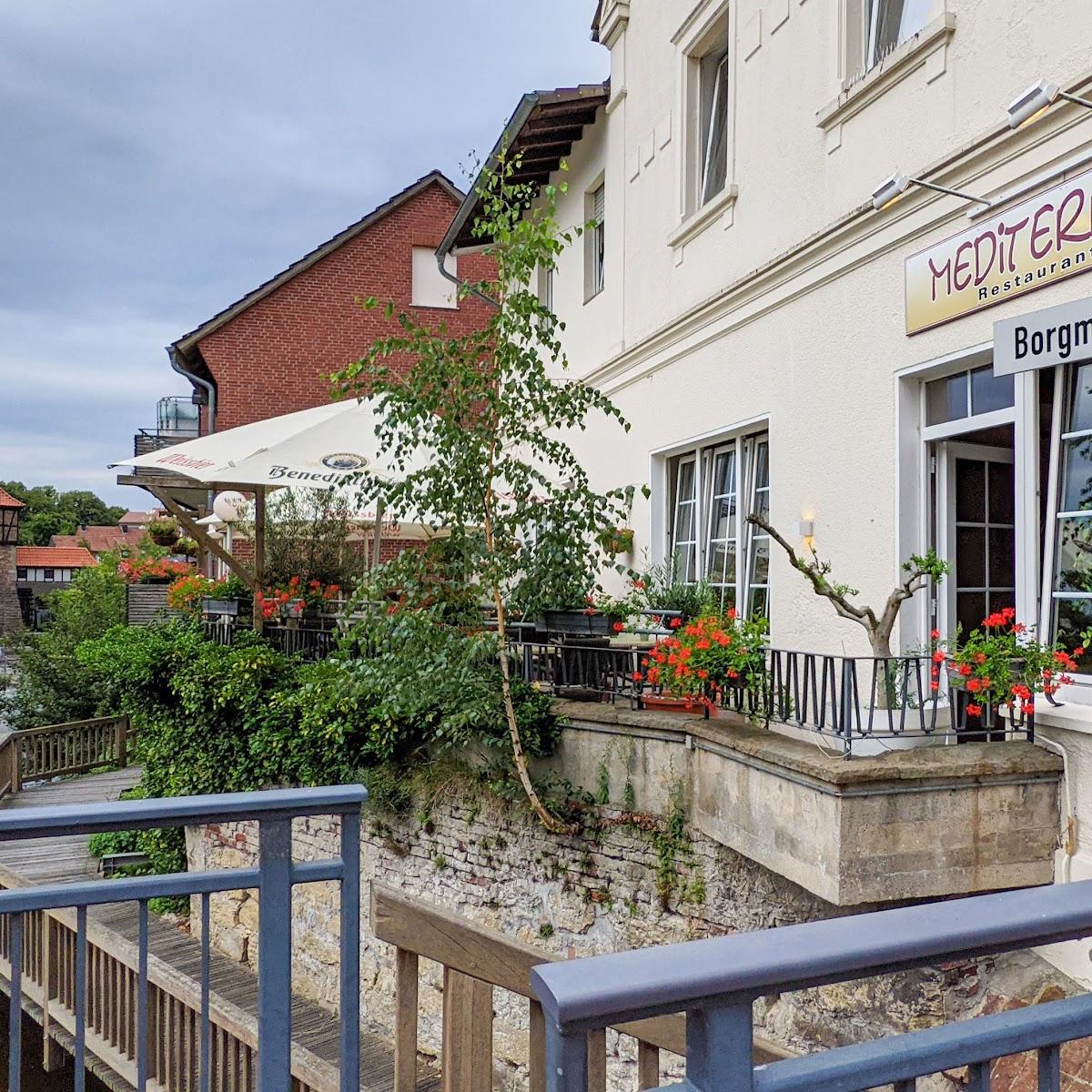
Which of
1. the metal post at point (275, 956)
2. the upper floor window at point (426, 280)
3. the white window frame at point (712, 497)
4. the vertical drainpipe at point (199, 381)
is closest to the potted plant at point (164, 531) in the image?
the vertical drainpipe at point (199, 381)

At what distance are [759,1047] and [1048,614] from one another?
353 centimetres

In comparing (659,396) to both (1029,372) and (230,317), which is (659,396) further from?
(230,317)

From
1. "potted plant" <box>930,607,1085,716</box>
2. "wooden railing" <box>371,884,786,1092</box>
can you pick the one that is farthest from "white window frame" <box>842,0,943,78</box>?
"wooden railing" <box>371,884,786,1092</box>

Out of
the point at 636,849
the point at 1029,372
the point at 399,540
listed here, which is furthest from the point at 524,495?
the point at 399,540

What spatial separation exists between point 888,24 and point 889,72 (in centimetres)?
60

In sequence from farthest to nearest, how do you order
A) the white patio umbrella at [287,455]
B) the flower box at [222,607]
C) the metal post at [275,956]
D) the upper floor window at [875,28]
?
the flower box at [222,607] → the white patio umbrella at [287,455] → the upper floor window at [875,28] → the metal post at [275,956]

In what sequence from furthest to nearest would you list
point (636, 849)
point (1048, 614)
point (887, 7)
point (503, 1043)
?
point (503, 1043)
point (636, 849)
point (887, 7)
point (1048, 614)

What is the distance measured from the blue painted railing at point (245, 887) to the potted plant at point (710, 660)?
4.01 m

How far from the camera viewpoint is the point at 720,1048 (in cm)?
105

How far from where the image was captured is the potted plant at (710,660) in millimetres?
5777

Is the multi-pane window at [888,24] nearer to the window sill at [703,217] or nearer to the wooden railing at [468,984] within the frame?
the window sill at [703,217]

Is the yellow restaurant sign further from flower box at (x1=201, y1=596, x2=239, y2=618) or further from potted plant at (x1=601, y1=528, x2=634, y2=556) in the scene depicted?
flower box at (x1=201, y1=596, x2=239, y2=618)

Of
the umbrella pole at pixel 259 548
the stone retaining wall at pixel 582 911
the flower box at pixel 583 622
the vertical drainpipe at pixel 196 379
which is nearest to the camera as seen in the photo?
the stone retaining wall at pixel 582 911

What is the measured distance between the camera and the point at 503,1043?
7387 millimetres
